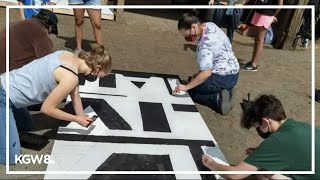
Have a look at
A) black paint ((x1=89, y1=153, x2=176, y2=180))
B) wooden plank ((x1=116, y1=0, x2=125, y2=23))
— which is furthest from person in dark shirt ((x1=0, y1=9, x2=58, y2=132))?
wooden plank ((x1=116, y1=0, x2=125, y2=23))

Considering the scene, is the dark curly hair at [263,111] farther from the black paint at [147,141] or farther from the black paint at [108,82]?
the black paint at [108,82]

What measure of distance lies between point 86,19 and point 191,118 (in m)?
4.42

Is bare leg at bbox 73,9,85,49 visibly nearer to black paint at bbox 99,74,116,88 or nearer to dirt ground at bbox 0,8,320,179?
dirt ground at bbox 0,8,320,179

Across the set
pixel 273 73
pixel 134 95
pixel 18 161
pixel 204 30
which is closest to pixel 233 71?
pixel 204 30

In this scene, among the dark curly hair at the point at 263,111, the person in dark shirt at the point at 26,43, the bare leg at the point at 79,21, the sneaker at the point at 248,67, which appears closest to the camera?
the dark curly hair at the point at 263,111

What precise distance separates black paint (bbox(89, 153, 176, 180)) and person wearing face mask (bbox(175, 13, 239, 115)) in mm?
1255

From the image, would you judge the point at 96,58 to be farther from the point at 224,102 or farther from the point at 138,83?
the point at 224,102

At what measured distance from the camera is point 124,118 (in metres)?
4.23

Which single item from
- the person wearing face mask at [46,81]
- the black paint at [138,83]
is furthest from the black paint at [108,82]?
the person wearing face mask at [46,81]

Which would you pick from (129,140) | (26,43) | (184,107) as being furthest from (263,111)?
(26,43)

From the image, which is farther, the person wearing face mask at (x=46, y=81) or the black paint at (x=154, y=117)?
the black paint at (x=154, y=117)

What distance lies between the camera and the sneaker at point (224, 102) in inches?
187

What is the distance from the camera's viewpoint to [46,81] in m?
3.38

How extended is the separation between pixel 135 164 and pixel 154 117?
38.8 inches
